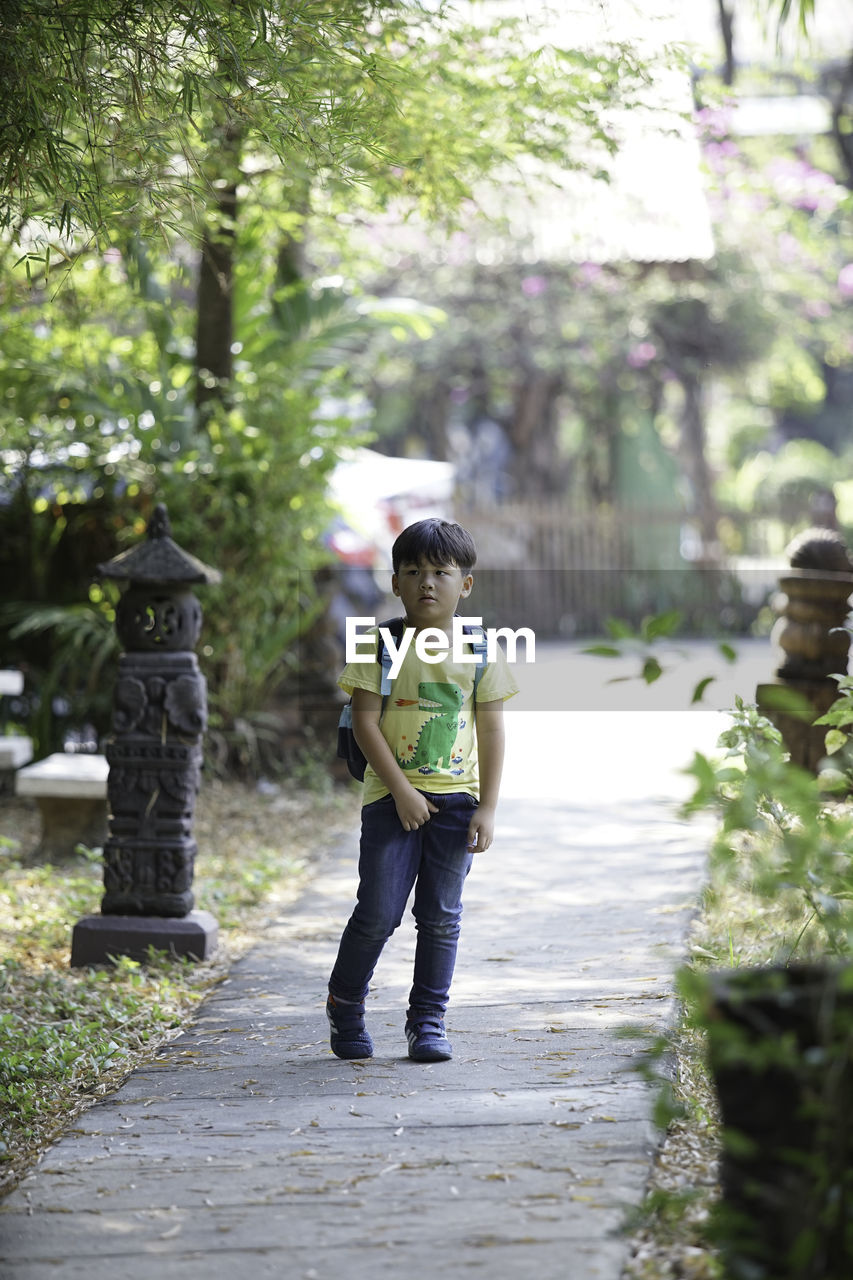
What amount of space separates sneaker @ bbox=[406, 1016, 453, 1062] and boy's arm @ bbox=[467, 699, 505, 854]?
447 millimetres

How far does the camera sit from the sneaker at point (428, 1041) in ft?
11.8

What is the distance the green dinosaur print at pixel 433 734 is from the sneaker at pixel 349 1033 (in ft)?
2.10

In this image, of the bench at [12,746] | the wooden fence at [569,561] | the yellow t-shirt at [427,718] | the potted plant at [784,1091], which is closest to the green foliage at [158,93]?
the yellow t-shirt at [427,718]

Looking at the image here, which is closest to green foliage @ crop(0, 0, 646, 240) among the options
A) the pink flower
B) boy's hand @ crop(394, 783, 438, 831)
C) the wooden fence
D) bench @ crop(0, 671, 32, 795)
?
boy's hand @ crop(394, 783, 438, 831)

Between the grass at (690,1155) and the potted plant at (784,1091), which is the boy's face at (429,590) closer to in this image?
the grass at (690,1155)

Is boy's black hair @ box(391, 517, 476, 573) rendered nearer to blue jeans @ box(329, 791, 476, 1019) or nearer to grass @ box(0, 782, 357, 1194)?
blue jeans @ box(329, 791, 476, 1019)

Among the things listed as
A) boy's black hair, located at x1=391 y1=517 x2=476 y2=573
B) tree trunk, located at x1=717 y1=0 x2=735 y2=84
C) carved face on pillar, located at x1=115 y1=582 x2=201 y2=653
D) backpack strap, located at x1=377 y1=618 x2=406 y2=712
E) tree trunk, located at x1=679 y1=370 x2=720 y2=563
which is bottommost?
backpack strap, located at x1=377 y1=618 x2=406 y2=712

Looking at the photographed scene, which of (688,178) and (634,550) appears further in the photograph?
(634,550)

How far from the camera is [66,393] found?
26.1 ft

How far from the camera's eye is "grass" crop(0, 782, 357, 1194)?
3.73 meters

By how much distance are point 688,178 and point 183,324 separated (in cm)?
463

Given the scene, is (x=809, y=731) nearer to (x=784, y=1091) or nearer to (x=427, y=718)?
(x=427, y=718)

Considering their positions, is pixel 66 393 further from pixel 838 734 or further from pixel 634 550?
pixel 634 550

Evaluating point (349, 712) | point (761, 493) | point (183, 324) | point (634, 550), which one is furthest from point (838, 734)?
point (761, 493)
